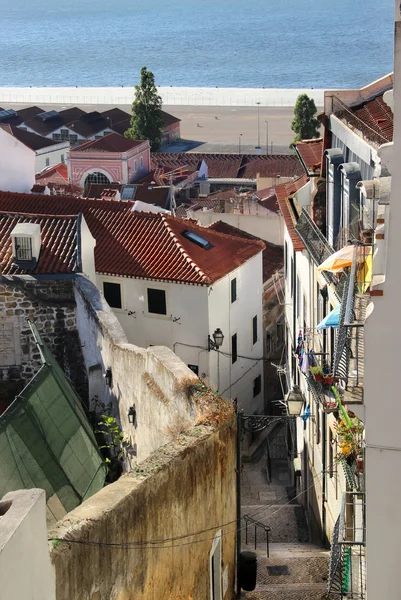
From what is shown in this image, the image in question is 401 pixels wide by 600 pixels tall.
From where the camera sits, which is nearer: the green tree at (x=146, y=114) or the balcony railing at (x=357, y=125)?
the balcony railing at (x=357, y=125)


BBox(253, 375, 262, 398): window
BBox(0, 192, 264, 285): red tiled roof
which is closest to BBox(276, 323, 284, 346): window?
BBox(253, 375, 262, 398): window

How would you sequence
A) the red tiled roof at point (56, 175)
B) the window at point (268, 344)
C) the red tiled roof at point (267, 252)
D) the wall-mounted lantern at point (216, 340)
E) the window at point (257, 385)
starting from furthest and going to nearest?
the red tiled roof at point (56, 175) < the red tiled roof at point (267, 252) < the window at point (268, 344) < the window at point (257, 385) < the wall-mounted lantern at point (216, 340)

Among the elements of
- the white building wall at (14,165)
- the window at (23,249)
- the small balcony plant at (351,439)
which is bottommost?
the small balcony plant at (351,439)

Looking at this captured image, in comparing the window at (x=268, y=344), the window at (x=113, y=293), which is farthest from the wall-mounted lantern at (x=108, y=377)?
the window at (x=268, y=344)

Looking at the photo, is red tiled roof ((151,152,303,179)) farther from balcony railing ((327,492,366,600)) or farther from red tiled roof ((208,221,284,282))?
balcony railing ((327,492,366,600))

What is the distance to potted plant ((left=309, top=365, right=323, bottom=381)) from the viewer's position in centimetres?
2006

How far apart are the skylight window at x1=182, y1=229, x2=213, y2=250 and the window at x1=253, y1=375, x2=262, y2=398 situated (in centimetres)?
493

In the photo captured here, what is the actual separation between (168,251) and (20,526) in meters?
26.7

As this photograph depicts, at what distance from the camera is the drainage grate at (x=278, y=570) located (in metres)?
21.5

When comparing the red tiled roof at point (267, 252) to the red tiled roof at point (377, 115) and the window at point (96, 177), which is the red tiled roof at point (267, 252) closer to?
the red tiled roof at point (377, 115)

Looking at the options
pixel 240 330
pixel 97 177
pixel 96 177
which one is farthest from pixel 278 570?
pixel 96 177

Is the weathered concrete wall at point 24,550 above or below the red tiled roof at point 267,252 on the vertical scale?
below

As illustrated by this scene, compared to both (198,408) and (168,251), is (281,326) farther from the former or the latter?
(198,408)

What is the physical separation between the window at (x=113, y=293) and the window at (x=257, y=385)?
561cm
